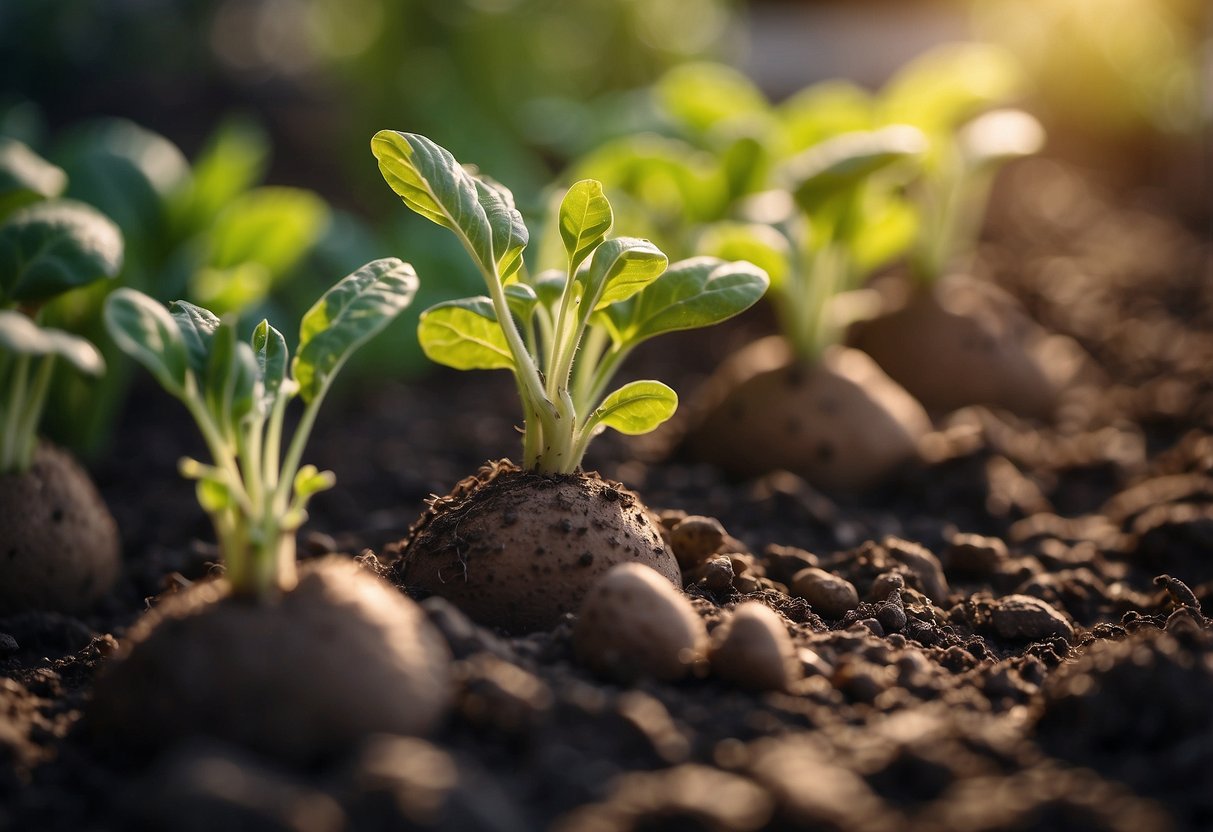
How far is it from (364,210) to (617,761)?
5133mm

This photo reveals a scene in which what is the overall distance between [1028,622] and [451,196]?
1173mm

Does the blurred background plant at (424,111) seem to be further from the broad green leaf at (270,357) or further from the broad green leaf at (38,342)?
the broad green leaf at (38,342)

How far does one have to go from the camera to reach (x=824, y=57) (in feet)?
36.7

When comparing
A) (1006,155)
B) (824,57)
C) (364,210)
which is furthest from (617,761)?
(824,57)

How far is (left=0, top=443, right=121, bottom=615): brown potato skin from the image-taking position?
2242 mm

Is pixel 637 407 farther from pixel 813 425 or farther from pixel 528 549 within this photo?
pixel 813 425

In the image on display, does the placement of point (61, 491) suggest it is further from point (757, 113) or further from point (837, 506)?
point (757, 113)

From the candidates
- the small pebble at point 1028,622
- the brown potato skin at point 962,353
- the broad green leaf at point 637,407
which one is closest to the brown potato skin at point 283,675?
the broad green leaf at point 637,407

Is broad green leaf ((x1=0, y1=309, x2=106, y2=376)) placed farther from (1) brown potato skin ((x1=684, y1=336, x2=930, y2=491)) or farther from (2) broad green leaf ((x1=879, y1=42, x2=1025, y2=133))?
(2) broad green leaf ((x1=879, y1=42, x2=1025, y2=133))

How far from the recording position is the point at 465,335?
1834 millimetres

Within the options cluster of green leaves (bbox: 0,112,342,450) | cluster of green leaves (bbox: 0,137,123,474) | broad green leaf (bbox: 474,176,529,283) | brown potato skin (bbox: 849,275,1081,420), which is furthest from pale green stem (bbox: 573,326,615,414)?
brown potato skin (bbox: 849,275,1081,420)

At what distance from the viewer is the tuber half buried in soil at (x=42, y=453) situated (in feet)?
6.97

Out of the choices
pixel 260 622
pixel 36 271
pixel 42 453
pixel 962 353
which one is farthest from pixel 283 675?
pixel 962 353

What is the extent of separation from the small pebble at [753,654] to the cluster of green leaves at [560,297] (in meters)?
0.39
